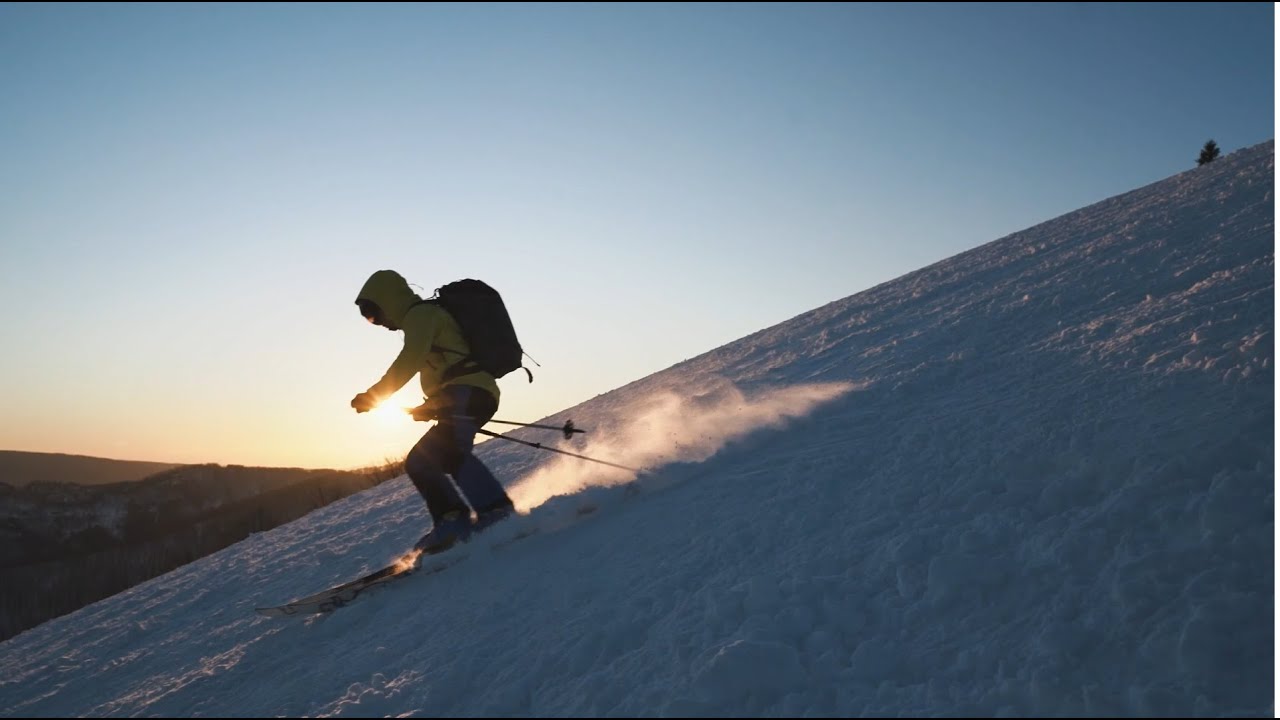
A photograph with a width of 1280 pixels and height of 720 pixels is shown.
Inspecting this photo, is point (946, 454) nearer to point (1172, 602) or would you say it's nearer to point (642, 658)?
point (1172, 602)

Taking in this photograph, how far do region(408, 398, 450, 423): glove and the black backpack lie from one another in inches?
9.2

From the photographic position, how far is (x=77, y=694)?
457 centimetres

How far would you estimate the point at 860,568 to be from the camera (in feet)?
11.3

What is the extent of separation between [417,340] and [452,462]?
106 centimetres

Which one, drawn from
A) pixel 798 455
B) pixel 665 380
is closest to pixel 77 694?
pixel 798 455

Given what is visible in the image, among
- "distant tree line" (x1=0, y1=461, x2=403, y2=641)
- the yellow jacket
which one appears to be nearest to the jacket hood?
the yellow jacket

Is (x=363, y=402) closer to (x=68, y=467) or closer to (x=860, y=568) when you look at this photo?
(x=860, y=568)

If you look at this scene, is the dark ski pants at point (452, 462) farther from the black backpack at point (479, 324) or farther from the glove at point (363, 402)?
the glove at point (363, 402)

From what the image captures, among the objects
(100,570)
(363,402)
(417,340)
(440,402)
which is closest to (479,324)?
(417,340)

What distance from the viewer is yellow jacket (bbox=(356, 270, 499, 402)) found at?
5.43 meters

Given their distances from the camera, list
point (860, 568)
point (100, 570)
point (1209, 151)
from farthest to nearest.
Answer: point (1209, 151) → point (100, 570) → point (860, 568)

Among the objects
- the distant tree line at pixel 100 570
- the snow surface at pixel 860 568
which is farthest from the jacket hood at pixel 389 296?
the distant tree line at pixel 100 570

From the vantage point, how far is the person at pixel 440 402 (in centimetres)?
545

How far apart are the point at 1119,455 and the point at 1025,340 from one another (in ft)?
11.9
